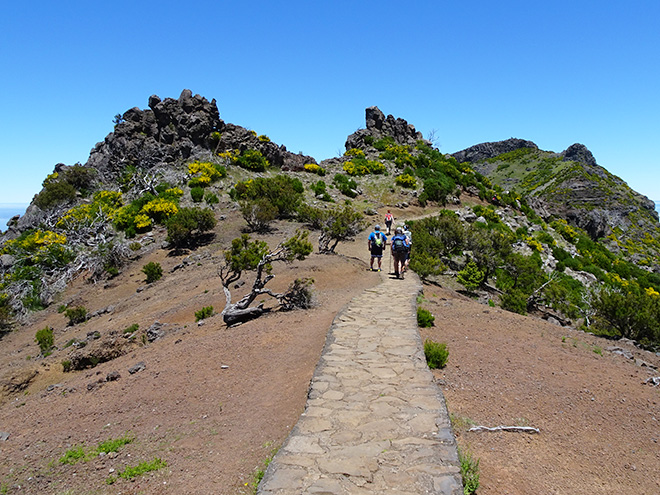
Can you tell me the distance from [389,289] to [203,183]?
2104 cm

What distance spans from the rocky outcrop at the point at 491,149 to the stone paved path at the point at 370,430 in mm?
104049

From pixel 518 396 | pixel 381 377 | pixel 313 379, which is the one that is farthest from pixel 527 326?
pixel 313 379

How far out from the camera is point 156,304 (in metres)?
14.8

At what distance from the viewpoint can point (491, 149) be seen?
10531 cm

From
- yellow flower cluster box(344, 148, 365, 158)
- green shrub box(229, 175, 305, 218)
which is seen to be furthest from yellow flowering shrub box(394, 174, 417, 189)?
green shrub box(229, 175, 305, 218)

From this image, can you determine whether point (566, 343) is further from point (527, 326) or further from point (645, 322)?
point (645, 322)

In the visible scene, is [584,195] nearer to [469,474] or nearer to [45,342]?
[45,342]

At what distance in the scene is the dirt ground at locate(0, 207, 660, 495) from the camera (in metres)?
4.38

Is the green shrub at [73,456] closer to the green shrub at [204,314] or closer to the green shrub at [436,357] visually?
the green shrub at [436,357]

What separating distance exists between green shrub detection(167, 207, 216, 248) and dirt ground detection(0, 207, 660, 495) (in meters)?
10.9

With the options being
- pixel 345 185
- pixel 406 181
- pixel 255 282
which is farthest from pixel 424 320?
pixel 406 181

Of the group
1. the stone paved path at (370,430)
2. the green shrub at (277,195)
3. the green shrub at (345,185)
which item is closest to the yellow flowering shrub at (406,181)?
the green shrub at (345,185)

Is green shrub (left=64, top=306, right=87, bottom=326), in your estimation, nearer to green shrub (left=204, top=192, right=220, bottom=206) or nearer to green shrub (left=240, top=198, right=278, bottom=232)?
green shrub (left=240, top=198, right=278, bottom=232)

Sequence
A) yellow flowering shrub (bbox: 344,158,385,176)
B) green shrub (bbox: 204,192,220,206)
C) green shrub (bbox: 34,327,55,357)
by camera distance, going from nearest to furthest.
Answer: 1. green shrub (bbox: 34,327,55,357)
2. green shrub (bbox: 204,192,220,206)
3. yellow flowering shrub (bbox: 344,158,385,176)
